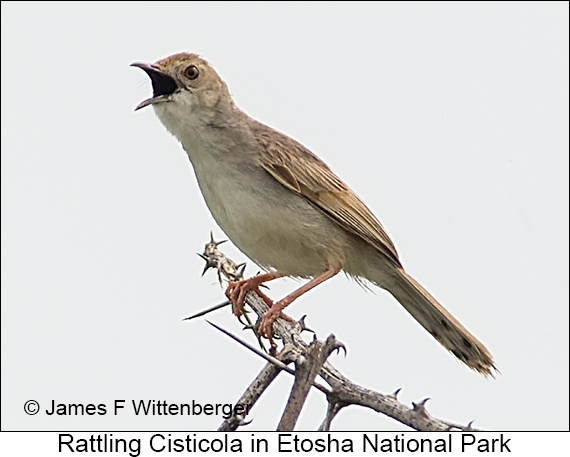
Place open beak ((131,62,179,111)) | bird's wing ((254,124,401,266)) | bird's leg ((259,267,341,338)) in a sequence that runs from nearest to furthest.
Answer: bird's leg ((259,267,341,338)) → open beak ((131,62,179,111)) → bird's wing ((254,124,401,266))

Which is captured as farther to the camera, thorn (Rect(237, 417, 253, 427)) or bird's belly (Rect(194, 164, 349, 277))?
bird's belly (Rect(194, 164, 349, 277))

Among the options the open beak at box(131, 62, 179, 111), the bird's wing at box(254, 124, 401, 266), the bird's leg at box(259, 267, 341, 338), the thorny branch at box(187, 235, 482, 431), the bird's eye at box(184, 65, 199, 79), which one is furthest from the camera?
the bird's wing at box(254, 124, 401, 266)

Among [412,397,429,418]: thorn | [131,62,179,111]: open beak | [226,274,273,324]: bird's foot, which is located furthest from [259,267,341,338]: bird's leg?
[412,397,429,418]: thorn

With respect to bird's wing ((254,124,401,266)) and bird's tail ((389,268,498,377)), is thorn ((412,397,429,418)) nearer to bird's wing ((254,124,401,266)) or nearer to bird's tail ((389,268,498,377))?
bird's tail ((389,268,498,377))

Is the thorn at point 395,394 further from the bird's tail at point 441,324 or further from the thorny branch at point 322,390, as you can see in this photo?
the bird's tail at point 441,324

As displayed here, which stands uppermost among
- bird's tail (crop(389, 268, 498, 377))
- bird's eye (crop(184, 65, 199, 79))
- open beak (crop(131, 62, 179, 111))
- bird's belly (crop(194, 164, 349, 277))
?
bird's eye (crop(184, 65, 199, 79))
